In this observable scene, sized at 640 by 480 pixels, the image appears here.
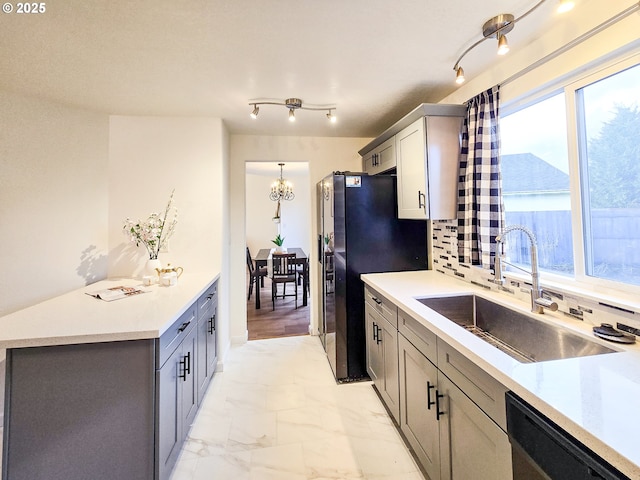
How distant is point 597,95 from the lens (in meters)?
1.30

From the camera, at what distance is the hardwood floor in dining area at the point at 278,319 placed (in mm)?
3443

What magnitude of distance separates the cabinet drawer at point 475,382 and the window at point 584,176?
2.69ft

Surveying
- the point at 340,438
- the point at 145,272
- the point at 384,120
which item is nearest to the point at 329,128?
the point at 384,120

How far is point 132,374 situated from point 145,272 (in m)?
1.41

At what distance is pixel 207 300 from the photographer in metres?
2.25

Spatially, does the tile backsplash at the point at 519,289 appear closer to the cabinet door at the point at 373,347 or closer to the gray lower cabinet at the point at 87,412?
the cabinet door at the point at 373,347

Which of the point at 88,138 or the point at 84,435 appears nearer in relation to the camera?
the point at 84,435

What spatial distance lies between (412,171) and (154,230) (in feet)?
7.36

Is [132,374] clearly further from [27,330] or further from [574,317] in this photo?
[574,317]

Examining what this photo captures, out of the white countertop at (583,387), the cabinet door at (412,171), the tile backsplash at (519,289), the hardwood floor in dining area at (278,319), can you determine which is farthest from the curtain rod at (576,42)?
the hardwood floor in dining area at (278,319)

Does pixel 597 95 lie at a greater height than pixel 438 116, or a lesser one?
lesser

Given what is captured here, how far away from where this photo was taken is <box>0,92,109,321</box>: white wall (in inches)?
77.5

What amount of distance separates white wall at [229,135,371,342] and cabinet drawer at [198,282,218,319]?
2.04 ft

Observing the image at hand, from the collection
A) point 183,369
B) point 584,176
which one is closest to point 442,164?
point 584,176
